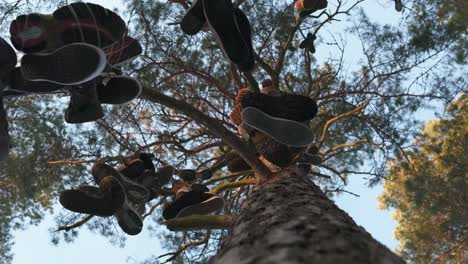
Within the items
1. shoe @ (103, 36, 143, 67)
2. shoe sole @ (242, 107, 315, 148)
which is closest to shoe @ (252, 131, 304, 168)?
shoe sole @ (242, 107, 315, 148)

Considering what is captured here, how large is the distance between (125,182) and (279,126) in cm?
82

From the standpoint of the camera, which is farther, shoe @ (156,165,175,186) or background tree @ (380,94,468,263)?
background tree @ (380,94,468,263)

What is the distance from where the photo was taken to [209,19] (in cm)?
177

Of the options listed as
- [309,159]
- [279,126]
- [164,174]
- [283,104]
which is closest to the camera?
[279,126]

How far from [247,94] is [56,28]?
37.4 inches

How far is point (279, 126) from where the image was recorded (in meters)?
2.06

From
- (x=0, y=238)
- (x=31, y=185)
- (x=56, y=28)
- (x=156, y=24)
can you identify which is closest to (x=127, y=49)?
(x=56, y=28)

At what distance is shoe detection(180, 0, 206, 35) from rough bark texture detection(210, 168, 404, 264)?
884 millimetres

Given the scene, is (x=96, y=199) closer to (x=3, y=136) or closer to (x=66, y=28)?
(x=3, y=136)

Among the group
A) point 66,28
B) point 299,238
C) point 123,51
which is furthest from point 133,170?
point 299,238

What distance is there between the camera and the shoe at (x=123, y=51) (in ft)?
6.20

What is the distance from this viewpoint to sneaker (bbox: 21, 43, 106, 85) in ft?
5.06

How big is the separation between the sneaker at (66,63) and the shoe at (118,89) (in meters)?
0.27

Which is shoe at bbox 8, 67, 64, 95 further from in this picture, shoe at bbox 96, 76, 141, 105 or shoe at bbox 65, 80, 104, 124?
shoe at bbox 96, 76, 141, 105
